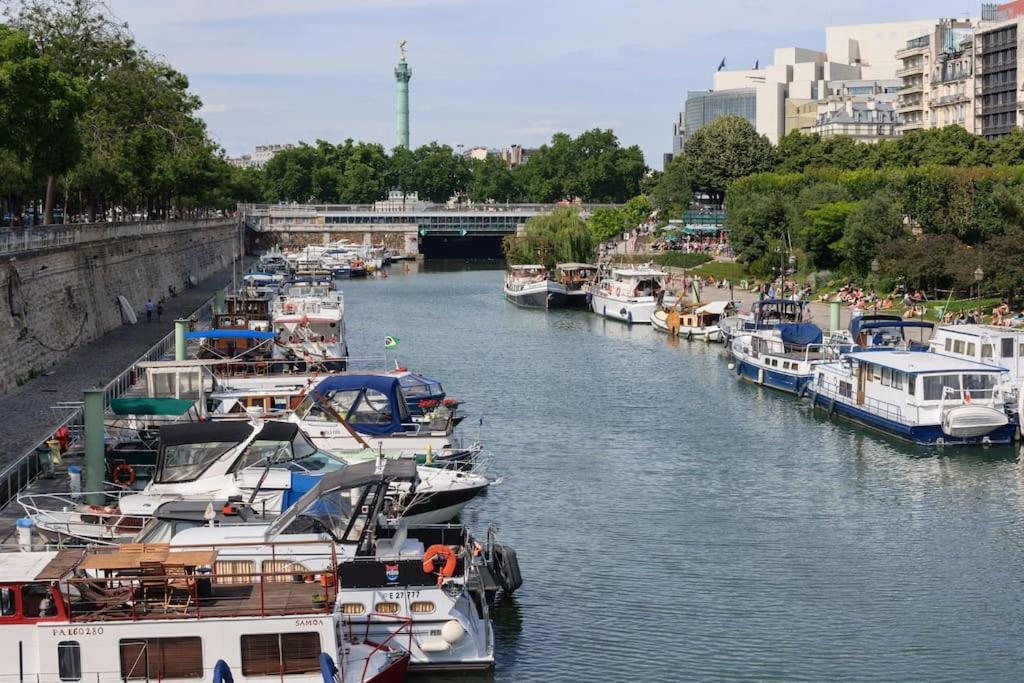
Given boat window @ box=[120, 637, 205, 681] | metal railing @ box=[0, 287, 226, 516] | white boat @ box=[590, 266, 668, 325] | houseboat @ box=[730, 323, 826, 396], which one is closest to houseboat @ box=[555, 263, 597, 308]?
white boat @ box=[590, 266, 668, 325]

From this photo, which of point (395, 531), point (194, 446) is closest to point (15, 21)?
point (194, 446)

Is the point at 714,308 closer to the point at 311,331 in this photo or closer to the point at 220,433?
the point at 311,331

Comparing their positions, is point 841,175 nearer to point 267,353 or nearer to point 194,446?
point 267,353

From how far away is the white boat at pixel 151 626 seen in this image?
21.2 metres

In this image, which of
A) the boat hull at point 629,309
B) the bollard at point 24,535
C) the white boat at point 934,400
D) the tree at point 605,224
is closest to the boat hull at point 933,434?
the white boat at point 934,400

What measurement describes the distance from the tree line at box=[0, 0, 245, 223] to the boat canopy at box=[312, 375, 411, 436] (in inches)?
929

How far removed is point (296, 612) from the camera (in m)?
21.7

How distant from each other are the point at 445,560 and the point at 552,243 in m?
90.8

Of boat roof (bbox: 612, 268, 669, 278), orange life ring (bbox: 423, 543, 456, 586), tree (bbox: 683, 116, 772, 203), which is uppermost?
tree (bbox: 683, 116, 772, 203)

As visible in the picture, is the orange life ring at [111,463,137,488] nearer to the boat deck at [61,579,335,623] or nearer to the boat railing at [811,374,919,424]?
the boat deck at [61,579,335,623]

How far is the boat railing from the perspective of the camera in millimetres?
45781

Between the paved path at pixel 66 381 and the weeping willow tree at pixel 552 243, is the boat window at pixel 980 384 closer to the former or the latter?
the paved path at pixel 66 381

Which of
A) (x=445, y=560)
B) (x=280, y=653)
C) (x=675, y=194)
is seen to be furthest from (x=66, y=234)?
(x=675, y=194)

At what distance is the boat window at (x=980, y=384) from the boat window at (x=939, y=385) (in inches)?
14.8
